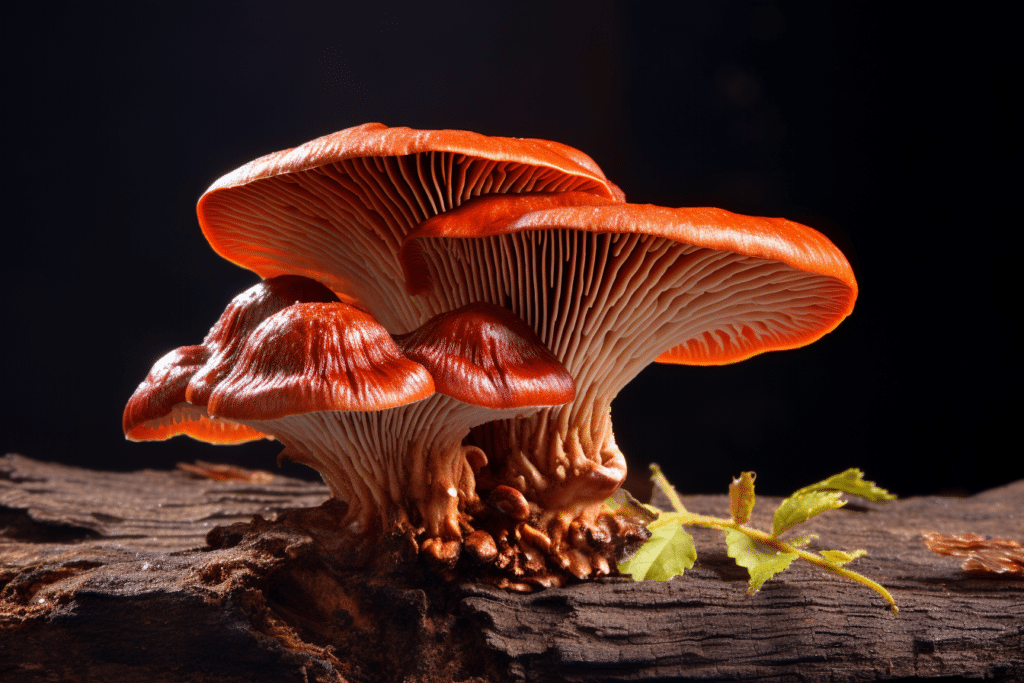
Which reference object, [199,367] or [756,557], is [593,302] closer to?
[756,557]

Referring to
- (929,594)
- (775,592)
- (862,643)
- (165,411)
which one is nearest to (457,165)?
(165,411)

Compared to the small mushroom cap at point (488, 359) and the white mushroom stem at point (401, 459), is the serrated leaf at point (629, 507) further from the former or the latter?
the small mushroom cap at point (488, 359)

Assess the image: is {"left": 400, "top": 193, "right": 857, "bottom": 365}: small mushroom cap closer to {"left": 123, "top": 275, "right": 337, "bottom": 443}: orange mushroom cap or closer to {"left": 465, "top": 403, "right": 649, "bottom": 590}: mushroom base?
{"left": 123, "top": 275, "right": 337, "bottom": 443}: orange mushroom cap

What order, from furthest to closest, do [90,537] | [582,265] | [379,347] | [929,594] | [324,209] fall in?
1. [90,537]
2. [929,594]
3. [324,209]
4. [582,265]
5. [379,347]

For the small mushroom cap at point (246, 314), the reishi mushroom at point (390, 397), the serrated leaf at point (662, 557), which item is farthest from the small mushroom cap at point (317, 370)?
the serrated leaf at point (662, 557)

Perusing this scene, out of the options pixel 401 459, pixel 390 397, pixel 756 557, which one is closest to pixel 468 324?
pixel 390 397

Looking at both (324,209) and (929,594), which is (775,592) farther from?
(324,209)
